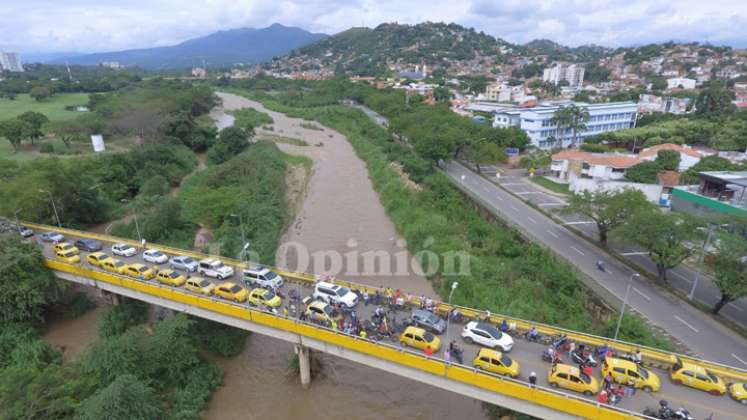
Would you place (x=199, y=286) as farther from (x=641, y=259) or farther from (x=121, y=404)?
(x=641, y=259)

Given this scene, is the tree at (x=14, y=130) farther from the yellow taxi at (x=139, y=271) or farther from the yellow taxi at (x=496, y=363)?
the yellow taxi at (x=496, y=363)

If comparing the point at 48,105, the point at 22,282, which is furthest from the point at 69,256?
the point at 48,105

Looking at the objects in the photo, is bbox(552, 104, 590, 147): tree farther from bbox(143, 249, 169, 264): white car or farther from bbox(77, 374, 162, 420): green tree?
bbox(77, 374, 162, 420): green tree

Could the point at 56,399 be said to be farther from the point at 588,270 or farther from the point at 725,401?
the point at 588,270

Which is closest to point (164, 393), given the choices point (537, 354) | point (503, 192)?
point (537, 354)

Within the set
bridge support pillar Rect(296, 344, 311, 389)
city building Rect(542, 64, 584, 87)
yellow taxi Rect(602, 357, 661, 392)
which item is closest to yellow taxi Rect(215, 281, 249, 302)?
bridge support pillar Rect(296, 344, 311, 389)

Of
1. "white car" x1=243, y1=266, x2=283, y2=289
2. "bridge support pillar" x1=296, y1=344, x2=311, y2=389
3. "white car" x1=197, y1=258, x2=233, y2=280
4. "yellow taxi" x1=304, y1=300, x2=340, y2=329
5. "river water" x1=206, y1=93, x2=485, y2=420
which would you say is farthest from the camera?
"white car" x1=197, y1=258, x2=233, y2=280
